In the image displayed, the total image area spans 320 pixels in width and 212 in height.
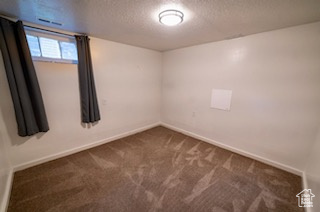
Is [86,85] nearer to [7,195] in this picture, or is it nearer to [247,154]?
Result: [7,195]

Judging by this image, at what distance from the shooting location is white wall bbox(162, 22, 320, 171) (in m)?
1.83

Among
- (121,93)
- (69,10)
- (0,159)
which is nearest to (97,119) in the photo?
(121,93)

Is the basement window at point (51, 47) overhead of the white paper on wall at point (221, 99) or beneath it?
overhead

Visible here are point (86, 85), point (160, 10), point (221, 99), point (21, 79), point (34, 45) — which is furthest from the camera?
point (221, 99)

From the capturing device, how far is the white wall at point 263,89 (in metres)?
1.83

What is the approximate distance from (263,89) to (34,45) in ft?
12.0

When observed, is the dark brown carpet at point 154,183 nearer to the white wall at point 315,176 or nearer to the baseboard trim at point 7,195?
the baseboard trim at point 7,195

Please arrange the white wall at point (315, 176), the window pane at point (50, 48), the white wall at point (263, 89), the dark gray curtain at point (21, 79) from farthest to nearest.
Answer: the window pane at point (50, 48), the white wall at point (263, 89), the dark gray curtain at point (21, 79), the white wall at point (315, 176)

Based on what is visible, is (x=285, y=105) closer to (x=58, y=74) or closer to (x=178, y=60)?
(x=178, y=60)

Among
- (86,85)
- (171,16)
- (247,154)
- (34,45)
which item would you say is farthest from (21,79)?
(247,154)

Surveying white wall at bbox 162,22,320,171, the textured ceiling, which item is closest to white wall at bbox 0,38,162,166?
the textured ceiling

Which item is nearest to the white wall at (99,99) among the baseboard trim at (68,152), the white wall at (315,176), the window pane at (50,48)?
the baseboard trim at (68,152)

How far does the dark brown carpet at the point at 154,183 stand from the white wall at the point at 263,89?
43cm

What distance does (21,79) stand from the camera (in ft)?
5.82
